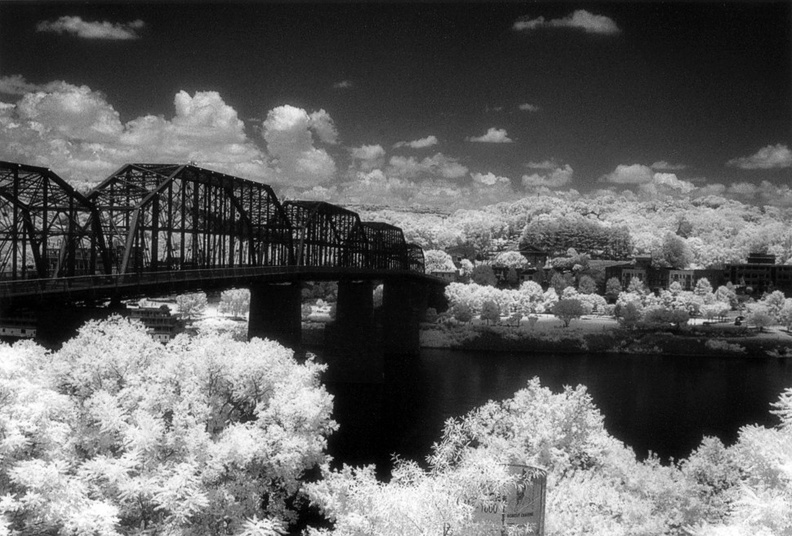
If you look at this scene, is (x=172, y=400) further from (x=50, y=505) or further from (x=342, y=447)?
(x=342, y=447)

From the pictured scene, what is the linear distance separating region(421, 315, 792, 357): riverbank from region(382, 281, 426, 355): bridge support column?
627 centimetres

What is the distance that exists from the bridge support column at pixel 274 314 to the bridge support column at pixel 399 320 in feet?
95.0

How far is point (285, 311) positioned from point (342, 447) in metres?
10.6

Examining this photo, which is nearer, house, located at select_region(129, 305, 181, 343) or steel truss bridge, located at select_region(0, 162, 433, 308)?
steel truss bridge, located at select_region(0, 162, 433, 308)

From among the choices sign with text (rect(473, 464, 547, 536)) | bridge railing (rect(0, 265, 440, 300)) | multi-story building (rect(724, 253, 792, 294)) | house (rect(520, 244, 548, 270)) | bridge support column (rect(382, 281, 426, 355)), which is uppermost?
house (rect(520, 244, 548, 270))

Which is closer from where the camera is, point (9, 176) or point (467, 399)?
point (9, 176)

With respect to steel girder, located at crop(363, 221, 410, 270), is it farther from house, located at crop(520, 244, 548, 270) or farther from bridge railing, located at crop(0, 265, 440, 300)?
bridge railing, located at crop(0, 265, 440, 300)

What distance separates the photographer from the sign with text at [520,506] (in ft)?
37.5

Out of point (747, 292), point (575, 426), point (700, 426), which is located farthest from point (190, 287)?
point (747, 292)

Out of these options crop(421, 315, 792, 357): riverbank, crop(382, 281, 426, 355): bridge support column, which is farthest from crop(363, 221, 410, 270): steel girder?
crop(421, 315, 792, 357): riverbank

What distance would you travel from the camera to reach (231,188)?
40.6 meters

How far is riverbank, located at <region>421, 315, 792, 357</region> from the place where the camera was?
2771 inches

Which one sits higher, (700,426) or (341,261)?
(341,261)

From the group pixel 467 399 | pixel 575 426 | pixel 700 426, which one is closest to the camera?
pixel 575 426
